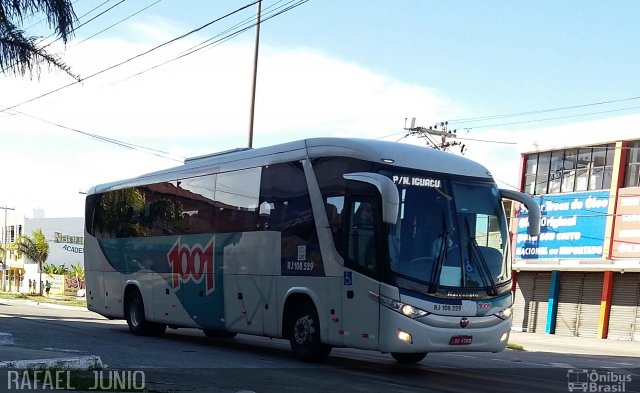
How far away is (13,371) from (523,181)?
31.2 metres

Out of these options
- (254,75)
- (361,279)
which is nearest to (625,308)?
(254,75)

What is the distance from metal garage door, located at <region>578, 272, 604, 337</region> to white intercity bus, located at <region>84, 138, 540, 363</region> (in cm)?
2145

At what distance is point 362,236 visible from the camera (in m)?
12.6

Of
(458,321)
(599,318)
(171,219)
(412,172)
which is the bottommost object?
(599,318)

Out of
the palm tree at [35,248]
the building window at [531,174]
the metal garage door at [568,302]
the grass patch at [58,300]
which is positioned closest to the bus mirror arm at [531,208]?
the metal garage door at [568,302]

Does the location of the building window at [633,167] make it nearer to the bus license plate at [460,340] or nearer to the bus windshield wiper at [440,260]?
the bus windshield wiper at [440,260]

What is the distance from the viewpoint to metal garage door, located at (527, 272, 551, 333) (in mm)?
36406

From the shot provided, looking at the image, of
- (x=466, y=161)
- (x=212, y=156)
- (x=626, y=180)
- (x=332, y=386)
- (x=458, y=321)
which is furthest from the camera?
(x=626, y=180)

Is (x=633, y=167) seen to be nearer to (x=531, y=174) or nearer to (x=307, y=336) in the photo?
(x=531, y=174)

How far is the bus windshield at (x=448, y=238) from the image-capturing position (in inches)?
483

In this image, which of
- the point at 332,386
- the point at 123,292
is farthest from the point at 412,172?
the point at 123,292

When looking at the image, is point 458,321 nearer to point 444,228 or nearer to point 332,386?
point 444,228

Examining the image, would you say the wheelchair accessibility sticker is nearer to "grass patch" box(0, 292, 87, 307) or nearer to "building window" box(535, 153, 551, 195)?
"building window" box(535, 153, 551, 195)

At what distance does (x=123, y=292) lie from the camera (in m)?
19.8
